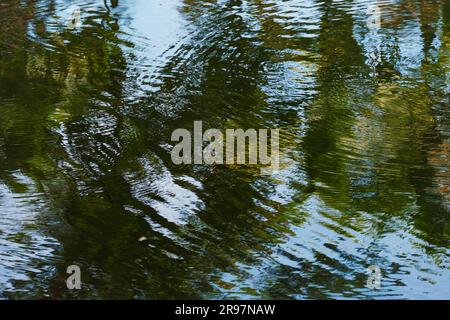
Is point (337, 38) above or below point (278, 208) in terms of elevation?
above

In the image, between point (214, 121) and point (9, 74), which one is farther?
point (9, 74)

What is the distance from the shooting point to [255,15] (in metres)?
7.27

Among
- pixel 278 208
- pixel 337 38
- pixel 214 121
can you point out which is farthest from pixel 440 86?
pixel 278 208

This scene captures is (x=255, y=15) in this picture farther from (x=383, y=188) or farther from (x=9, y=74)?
(x=383, y=188)

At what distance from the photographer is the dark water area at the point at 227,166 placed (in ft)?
12.0

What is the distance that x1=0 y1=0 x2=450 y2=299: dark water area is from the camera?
12.0 ft

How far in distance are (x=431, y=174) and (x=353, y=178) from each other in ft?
1.47

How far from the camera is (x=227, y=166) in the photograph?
461 centimetres
